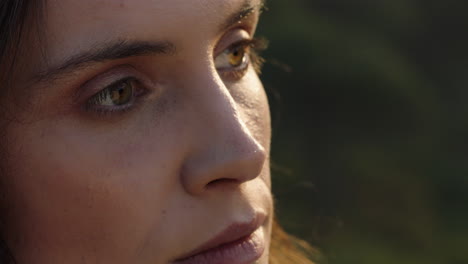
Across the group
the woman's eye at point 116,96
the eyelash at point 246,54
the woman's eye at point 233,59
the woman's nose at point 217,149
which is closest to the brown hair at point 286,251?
the eyelash at point 246,54

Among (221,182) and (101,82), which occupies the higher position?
(101,82)

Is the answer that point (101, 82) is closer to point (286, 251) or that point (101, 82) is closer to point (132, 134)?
point (132, 134)

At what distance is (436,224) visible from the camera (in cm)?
429

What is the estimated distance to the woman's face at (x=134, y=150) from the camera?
5.06 ft

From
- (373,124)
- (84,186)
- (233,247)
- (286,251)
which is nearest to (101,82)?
(84,186)

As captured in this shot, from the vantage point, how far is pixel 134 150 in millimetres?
1587

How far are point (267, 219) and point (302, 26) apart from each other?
11.5 feet

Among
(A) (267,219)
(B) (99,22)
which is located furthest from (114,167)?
→ (A) (267,219)

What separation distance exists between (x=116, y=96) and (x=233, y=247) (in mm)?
378

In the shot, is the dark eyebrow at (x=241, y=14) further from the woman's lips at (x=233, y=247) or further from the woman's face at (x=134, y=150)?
the woman's lips at (x=233, y=247)

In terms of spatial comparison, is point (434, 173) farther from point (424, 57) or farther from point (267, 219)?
point (267, 219)

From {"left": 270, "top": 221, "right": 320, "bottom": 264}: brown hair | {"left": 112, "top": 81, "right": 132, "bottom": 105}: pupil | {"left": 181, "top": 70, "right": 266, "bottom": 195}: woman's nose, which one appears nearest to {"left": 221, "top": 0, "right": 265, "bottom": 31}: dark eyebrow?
{"left": 181, "top": 70, "right": 266, "bottom": 195}: woman's nose

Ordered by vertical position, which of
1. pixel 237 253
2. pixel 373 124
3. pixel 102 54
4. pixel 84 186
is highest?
pixel 102 54

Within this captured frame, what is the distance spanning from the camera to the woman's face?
1541mm
